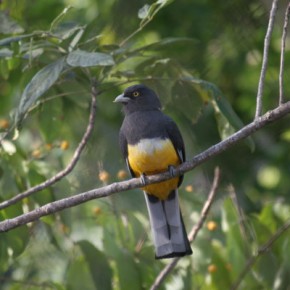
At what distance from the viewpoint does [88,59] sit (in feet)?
14.9

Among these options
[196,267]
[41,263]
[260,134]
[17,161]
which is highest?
[260,134]

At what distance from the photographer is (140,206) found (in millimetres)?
6285

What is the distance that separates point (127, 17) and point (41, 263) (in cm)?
231

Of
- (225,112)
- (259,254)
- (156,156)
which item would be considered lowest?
(259,254)

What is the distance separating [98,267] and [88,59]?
143 cm

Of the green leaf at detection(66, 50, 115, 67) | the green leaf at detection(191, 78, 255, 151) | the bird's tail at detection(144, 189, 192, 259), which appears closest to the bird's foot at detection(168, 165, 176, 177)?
the green leaf at detection(191, 78, 255, 151)

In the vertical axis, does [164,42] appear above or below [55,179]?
above

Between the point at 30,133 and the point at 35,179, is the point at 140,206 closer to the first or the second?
the point at 35,179

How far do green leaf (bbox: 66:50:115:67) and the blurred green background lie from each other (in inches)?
0.5

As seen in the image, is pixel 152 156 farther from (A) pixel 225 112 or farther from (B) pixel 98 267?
(B) pixel 98 267

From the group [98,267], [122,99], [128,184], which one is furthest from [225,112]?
[98,267]

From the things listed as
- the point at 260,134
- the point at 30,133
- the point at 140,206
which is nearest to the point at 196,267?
the point at 140,206

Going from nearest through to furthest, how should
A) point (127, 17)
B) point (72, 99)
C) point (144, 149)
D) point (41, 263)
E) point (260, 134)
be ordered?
point (144, 149)
point (127, 17)
point (72, 99)
point (41, 263)
point (260, 134)

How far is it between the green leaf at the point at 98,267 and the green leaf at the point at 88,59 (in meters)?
1.33
